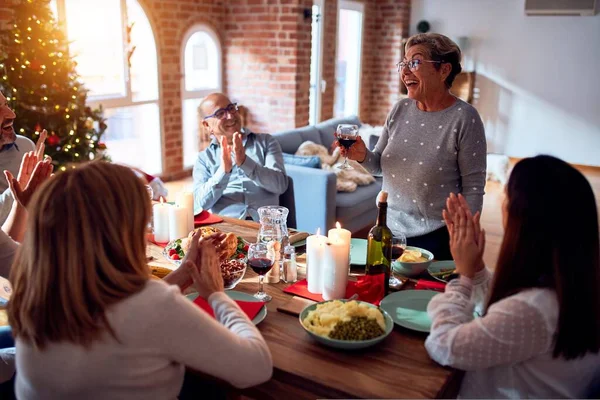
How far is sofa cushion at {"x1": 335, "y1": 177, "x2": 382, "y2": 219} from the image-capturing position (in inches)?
157

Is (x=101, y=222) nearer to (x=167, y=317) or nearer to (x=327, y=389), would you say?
(x=167, y=317)

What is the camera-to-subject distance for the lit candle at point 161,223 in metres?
2.00

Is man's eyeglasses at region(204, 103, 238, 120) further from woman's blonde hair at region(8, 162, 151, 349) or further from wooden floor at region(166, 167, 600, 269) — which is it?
woman's blonde hair at region(8, 162, 151, 349)

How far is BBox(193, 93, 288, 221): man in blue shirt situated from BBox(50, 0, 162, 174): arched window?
243 cm

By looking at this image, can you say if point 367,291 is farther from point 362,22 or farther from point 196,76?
point 362,22

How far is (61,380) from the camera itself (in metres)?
1.02

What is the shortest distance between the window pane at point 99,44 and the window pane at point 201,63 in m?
0.86

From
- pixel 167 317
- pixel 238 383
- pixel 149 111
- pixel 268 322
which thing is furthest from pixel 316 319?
pixel 149 111

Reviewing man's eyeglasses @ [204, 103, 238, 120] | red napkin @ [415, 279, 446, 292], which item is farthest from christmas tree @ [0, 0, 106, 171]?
red napkin @ [415, 279, 446, 292]

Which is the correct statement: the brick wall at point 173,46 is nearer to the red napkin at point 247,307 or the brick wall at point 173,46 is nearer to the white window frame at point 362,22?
the white window frame at point 362,22

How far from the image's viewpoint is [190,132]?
6.19 metres

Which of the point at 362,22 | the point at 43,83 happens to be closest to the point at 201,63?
the point at 43,83

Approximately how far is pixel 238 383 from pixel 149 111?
16.0ft

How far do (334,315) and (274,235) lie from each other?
463 millimetres
